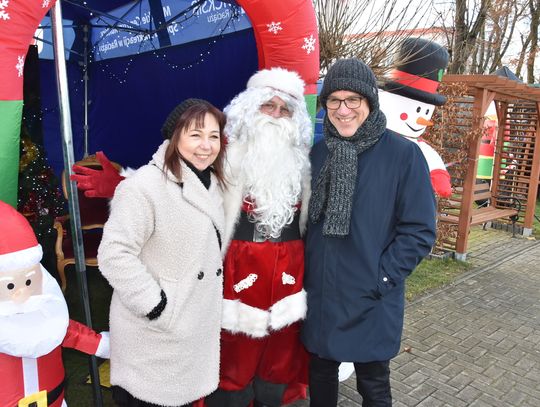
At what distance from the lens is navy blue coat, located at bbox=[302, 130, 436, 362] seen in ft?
7.39

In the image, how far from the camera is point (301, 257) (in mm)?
2520

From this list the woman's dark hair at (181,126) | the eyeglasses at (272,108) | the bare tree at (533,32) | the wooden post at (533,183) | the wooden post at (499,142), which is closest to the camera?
the woman's dark hair at (181,126)

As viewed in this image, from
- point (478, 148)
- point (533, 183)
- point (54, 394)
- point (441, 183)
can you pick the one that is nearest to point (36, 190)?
point (54, 394)

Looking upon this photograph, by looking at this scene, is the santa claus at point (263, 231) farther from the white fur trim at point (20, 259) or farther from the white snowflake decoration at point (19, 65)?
the white fur trim at point (20, 259)

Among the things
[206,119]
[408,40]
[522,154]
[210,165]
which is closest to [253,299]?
[210,165]

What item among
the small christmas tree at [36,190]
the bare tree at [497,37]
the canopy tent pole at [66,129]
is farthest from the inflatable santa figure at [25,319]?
the bare tree at [497,37]

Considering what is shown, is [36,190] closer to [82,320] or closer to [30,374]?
[82,320]

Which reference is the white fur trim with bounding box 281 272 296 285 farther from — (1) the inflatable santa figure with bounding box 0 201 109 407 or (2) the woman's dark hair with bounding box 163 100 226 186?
(1) the inflatable santa figure with bounding box 0 201 109 407

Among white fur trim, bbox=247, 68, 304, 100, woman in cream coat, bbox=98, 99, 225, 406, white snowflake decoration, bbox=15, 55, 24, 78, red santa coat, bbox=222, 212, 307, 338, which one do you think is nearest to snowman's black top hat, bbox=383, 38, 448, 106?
white fur trim, bbox=247, 68, 304, 100

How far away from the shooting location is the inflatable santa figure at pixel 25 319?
1.84m

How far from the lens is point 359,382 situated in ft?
8.16

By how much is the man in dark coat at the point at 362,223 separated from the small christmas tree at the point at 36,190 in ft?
10.7

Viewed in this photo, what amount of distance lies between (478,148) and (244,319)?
5.45 m

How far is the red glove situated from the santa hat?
78 cm
